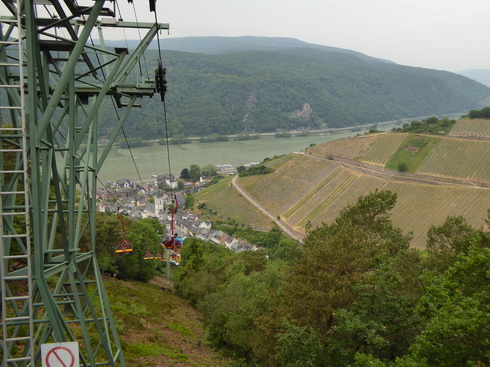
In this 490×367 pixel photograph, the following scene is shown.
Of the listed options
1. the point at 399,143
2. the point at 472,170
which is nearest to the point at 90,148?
the point at 472,170

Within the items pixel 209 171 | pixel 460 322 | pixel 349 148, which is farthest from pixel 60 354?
pixel 209 171

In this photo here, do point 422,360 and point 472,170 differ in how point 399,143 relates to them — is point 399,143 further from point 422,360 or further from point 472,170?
point 422,360

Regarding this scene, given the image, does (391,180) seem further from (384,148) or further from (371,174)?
(384,148)

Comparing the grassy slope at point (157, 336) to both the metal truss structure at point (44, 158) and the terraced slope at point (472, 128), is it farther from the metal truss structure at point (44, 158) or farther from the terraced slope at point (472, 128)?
the terraced slope at point (472, 128)

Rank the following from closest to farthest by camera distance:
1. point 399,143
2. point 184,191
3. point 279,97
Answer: point 399,143
point 184,191
point 279,97

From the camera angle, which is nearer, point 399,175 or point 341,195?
point 341,195
